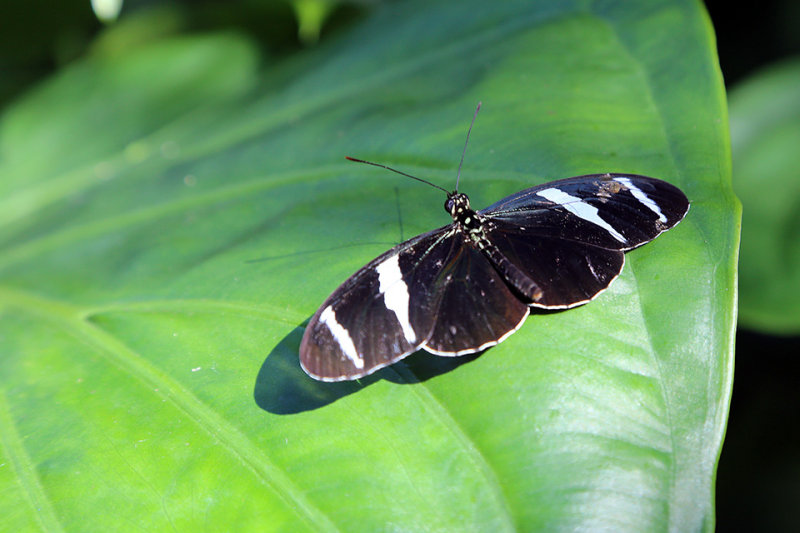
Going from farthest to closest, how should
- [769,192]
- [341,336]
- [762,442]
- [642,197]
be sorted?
[762,442]
[769,192]
[642,197]
[341,336]

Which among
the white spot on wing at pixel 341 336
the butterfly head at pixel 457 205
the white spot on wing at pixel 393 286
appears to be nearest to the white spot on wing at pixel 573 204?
the butterfly head at pixel 457 205

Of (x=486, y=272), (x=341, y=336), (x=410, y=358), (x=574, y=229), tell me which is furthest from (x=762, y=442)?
(x=341, y=336)

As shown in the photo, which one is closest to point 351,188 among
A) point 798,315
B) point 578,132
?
point 578,132

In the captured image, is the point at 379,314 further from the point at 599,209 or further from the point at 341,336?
the point at 599,209

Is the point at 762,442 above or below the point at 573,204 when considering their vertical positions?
below

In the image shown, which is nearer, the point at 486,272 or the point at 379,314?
the point at 379,314

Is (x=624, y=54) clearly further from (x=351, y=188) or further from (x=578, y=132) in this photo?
(x=351, y=188)

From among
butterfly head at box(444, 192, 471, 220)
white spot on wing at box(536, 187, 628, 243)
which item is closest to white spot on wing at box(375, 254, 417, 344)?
butterfly head at box(444, 192, 471, 220)

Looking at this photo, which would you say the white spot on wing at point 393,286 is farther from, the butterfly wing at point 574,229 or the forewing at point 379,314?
the butterfly wing at point 574,229
